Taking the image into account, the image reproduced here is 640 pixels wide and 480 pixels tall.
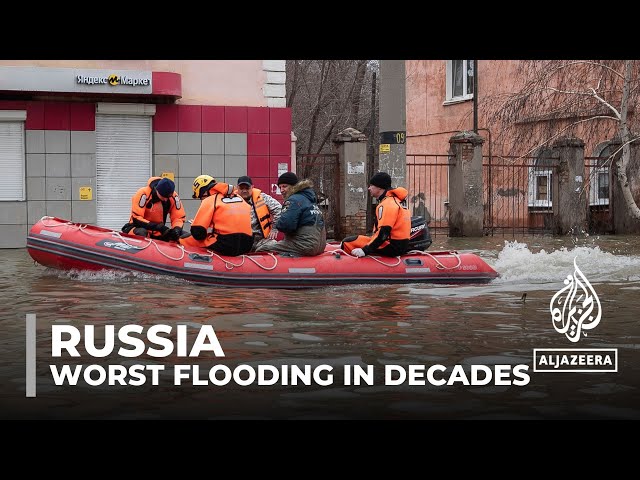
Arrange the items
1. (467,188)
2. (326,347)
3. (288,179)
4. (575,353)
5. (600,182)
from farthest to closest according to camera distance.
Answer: (600,182) < (467,188) < (288,179) < (326,347) < (575,353)

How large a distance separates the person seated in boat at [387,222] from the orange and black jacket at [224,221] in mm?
1447

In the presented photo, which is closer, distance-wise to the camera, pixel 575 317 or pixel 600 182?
pixel 575 317

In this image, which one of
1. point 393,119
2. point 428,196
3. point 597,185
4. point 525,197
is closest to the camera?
point 393,119

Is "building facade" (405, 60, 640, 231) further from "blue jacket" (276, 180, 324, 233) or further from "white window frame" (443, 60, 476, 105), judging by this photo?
"blue jacket" (276, 180, 324, 233)

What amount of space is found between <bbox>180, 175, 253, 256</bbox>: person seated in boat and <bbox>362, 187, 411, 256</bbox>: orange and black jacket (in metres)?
1.57

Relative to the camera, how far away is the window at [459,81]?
28.8 meters

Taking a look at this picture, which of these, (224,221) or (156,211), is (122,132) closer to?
(156,211)

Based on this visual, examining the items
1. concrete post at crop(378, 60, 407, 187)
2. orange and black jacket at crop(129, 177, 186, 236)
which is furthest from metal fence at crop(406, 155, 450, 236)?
orange and black jacket at crop(129, 177, 186, 236)

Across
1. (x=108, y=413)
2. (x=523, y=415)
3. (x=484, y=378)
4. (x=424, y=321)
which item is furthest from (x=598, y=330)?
(x=108, y=413)

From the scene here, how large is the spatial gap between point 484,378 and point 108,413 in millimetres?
2412

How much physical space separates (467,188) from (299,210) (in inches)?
427

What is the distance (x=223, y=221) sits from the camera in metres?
12.2

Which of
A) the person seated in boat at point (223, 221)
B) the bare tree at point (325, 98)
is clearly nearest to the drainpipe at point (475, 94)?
the bare tree at point (325, 98)

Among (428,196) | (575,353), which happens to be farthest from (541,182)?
(575,353)
